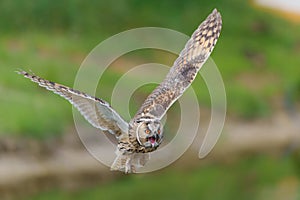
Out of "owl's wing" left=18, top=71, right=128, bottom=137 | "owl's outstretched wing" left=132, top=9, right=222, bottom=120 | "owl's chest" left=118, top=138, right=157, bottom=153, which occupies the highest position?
"owl's outstretched wing" left=132, top=9, right=222, bottom=120

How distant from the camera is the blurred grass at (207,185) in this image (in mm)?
18266

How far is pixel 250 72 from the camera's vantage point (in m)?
26.9

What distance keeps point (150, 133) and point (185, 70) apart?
1400 millimetres

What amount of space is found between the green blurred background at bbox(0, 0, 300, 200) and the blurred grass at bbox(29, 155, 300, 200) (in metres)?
0.02

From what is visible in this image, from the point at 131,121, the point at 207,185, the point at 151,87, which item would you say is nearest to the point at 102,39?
the point at 151,87

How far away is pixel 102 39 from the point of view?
2534cm

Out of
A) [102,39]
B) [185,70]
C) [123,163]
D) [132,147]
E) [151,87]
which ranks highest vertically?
[102,39]

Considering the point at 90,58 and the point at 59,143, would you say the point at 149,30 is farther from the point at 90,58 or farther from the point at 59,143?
the point at 59,143

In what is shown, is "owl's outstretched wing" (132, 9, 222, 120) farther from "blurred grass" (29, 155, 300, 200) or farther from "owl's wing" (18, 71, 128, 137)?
"blurred grass" (29, 155, 300, 200)

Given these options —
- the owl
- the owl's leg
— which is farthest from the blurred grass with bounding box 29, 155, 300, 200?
the owl's leg

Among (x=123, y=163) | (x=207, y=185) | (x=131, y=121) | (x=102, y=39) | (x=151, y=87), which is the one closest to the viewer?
(x=123, y=163)

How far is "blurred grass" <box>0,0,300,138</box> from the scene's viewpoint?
778 inches

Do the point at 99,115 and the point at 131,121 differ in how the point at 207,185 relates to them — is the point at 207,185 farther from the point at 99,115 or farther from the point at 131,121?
the point at 99,115

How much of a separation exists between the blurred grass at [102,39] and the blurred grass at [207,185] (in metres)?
1.37
